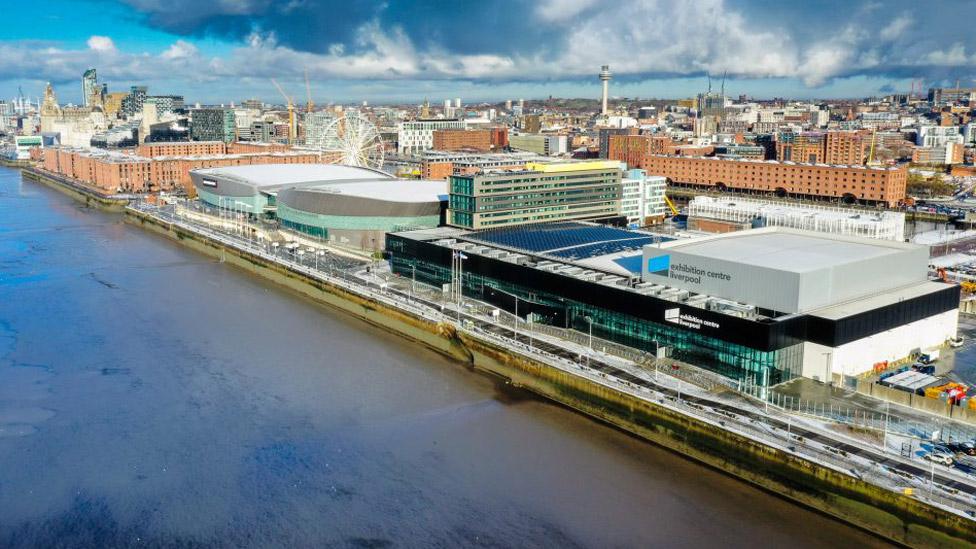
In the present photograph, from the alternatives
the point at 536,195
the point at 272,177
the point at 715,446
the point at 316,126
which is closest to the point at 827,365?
the point at 715,446

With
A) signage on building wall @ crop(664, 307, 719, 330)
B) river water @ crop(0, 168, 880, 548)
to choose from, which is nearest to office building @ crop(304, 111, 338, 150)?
river water @ crop(0, 168, 880, 548)

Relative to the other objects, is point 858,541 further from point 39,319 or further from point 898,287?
point 39,319

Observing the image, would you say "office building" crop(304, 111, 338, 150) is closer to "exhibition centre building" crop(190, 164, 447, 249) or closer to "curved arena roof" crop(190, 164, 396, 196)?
"curved arena roof" crop(190, 164, 396, 196)

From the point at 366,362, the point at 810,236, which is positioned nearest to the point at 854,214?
the point at 810,236

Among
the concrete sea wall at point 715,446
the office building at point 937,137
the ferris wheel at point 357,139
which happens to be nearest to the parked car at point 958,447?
the concrete sea wall at point 715,446

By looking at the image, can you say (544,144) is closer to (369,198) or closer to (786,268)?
(369,198)
